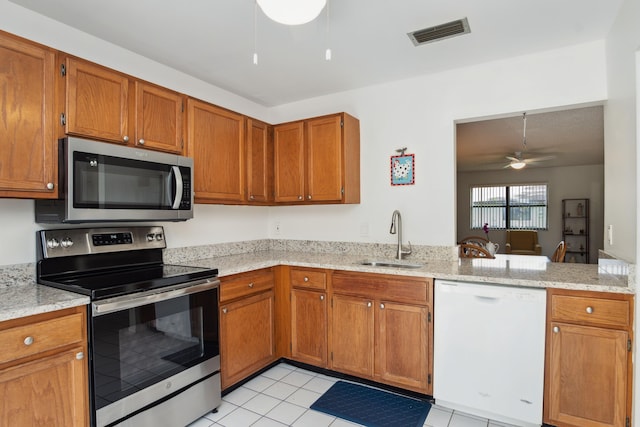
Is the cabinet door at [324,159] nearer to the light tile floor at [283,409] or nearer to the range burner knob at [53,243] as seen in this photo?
the light tile floor at [283,409]

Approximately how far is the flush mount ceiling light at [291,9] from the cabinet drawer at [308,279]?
178 cm

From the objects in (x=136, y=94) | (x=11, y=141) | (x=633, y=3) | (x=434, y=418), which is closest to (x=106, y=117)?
(x=136, y=94)

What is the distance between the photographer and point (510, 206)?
849 centimetres

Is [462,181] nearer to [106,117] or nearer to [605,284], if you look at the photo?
[605,284]

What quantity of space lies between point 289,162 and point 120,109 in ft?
4.68

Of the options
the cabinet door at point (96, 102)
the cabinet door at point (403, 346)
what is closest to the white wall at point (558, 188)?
the cabinet door at point (403, 346)

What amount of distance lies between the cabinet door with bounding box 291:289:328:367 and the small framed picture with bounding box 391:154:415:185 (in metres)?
1.14

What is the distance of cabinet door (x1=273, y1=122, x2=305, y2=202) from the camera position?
3.10 m

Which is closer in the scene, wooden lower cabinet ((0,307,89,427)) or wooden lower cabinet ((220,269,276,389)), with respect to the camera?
wooden lower cabinet ((0,307,89,427))

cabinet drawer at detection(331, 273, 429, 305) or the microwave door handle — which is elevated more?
the microwave door handle

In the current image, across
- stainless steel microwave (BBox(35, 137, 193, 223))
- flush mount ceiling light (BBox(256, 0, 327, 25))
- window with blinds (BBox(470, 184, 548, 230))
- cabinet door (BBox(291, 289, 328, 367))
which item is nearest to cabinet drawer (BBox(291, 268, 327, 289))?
cabinet door (BBox(291, 289, 328, 367))

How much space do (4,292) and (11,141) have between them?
74 centimetres

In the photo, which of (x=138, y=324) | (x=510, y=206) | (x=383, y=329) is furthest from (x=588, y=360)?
(x=510, y=206)

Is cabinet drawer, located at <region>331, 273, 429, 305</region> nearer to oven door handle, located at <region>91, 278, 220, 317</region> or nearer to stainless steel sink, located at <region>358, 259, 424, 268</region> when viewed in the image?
stainless steel sink, located at <region>358, 259, 424, 268</region>
